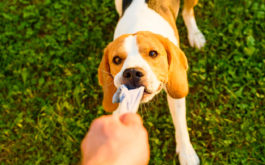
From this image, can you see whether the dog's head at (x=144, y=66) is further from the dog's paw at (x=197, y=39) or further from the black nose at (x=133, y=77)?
the dog's paw at (x=197, y=39)

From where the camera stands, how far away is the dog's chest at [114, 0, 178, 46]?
2963 millimetres

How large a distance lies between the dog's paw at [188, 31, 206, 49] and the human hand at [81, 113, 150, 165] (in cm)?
297

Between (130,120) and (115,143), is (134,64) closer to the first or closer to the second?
(130,120)

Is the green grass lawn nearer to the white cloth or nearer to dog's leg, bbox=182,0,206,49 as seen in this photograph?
dog's leg, bbox=182,0,206,49

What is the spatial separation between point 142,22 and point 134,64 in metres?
0.95

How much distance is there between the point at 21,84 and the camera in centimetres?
398

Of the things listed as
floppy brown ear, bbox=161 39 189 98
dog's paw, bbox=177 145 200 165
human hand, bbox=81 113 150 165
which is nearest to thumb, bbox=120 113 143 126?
human hand, bbox=81 113 150 165

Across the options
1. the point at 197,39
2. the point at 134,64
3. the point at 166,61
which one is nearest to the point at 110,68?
the point at 134,64

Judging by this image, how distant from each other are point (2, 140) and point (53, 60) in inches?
53.2

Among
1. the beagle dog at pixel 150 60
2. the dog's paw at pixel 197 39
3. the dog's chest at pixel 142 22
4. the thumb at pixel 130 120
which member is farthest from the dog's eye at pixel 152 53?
the dog's paw at pixel 197 39

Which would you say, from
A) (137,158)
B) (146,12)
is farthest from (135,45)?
(137,158)

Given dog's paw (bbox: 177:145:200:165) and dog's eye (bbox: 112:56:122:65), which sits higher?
dog's eye (bbox: 112:56:122:65)

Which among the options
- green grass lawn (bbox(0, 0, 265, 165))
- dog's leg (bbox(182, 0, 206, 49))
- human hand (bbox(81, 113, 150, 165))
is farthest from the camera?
dog's leg (bbox(182, 0, 206, 49))

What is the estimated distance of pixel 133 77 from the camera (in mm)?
2104
